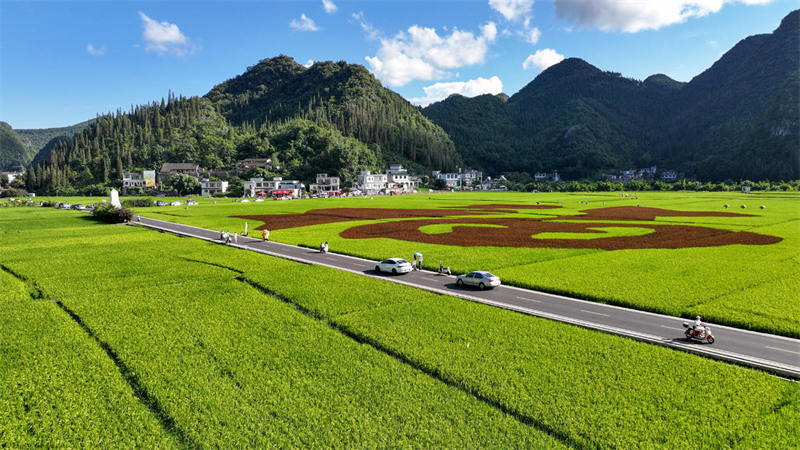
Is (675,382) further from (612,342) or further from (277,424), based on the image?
(277,424)

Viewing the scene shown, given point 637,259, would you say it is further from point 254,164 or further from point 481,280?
point 254,164

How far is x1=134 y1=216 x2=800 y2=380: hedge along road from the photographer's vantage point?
1708cm

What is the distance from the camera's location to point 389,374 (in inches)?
619

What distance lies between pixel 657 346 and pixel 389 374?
1242 centimetres

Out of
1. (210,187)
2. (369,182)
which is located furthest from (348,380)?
(369,182)

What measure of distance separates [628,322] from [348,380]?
605 inches

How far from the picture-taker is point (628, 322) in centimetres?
2114

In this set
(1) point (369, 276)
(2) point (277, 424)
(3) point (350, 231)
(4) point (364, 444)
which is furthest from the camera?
(3) point (350, 231)

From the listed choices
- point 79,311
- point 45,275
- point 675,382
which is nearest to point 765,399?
point 675,382

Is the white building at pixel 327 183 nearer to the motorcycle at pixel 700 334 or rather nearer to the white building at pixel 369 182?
the white building at pixel 369 182

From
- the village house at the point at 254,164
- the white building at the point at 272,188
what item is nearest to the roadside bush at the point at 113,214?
the white building at the point at 272,188

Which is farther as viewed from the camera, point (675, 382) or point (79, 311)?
point (79, 311)

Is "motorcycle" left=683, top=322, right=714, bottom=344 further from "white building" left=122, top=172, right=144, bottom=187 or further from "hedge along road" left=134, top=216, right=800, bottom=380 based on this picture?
"white building" left=122, top=172, right=144, bottom=187

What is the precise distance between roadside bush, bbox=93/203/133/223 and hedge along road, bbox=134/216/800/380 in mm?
55422
